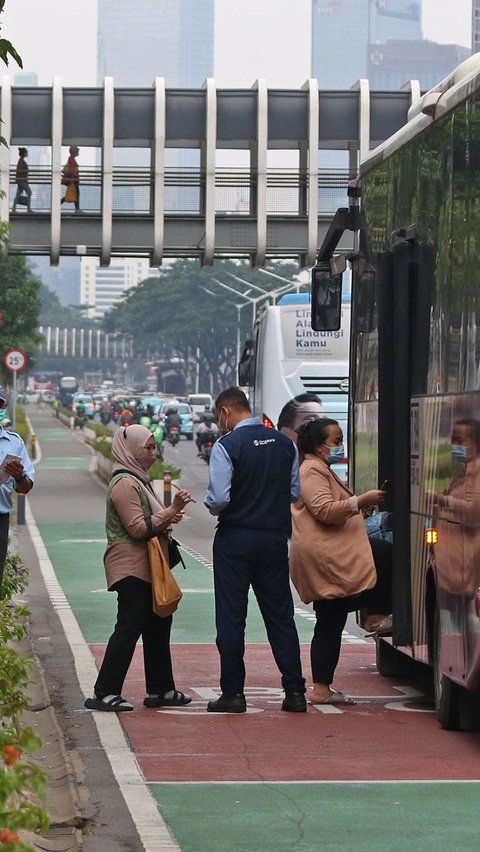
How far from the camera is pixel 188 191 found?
4178 centimetres

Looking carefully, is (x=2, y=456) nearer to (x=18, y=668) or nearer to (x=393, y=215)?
(x=393, y=215)

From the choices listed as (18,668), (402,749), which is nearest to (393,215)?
(402,749)

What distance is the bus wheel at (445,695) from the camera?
9.75 meters

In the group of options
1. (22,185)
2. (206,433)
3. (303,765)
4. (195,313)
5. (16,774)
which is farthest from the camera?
(195,313)

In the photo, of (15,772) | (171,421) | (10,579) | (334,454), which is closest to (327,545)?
(334,454)

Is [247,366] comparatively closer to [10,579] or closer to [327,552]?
[10,579]

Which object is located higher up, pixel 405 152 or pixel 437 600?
pixel 405 152

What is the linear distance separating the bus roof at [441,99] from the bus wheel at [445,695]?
267 centimetres

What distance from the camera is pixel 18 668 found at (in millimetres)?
6855

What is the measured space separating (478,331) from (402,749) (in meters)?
2.14

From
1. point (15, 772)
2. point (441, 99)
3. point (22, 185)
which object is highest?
point (22, 185)

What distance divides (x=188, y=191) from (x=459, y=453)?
3313 cm

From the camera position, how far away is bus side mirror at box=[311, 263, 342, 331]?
529 inches

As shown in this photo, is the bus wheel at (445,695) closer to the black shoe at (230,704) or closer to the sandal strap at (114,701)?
the black shoe at (230,704)
